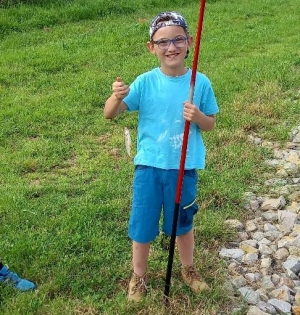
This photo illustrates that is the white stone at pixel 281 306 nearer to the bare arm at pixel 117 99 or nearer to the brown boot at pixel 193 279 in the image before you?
the brown boot at pixel 193 279

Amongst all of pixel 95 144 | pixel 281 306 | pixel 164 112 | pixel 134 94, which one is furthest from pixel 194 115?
pixel 95 144

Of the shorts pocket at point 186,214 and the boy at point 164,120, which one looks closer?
the boy at point 164,120

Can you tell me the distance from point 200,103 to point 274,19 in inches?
385

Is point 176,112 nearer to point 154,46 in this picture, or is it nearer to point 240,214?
point 154,46

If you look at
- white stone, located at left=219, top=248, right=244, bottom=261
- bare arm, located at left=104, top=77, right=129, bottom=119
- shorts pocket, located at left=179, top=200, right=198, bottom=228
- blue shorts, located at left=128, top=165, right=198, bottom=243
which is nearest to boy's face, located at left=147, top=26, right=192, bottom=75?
bare arm, located at left=104, top=77, right=129, bottom=119

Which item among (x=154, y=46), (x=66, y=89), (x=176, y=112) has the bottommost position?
(x=66, y=89)

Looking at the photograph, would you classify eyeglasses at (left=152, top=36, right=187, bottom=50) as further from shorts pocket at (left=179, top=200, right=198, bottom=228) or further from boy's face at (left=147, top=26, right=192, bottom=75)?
shorts pocket at (left=179, top=200, right=198, bottom=228)

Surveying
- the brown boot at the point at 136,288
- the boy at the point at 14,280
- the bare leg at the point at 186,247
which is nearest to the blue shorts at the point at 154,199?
the bare leg at the point at 186,247

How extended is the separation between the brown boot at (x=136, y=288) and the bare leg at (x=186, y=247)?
29cm

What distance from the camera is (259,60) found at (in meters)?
8.83

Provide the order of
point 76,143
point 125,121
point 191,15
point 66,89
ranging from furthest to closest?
point 191,15 < point 66,89 < point 125,121 < point 76,143

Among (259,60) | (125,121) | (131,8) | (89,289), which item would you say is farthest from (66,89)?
(131,8)

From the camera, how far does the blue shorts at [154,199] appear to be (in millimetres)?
3303

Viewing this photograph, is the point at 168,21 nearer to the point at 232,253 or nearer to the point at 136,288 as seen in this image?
the point at 136,288
